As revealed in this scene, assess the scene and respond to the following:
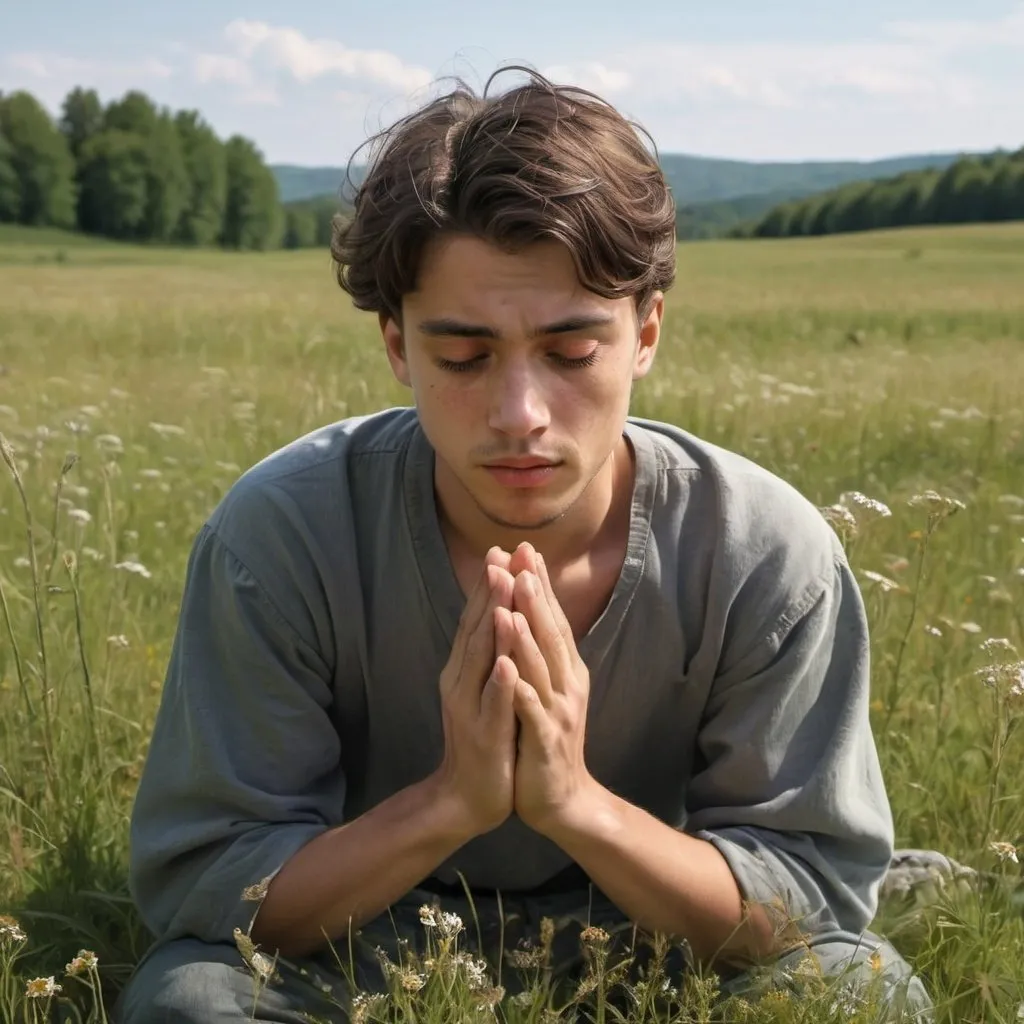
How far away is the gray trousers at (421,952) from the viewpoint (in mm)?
2383

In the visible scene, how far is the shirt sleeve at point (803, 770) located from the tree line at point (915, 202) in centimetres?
5708

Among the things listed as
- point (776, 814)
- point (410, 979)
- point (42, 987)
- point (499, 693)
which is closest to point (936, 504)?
point (776, 814)

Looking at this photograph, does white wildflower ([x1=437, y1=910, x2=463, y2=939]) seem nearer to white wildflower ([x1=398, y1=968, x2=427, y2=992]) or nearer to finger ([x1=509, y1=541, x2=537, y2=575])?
white wildflower ([x1=398, y1=968, x2=427, y2=992])

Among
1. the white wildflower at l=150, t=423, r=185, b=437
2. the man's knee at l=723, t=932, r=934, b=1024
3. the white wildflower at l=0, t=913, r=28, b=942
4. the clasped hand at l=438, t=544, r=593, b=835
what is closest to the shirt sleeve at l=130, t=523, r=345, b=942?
the white wildflower at l=0, t=913, r=28, b=942

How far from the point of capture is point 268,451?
6.14m

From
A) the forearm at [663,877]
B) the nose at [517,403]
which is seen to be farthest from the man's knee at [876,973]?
the nose at [517,403]

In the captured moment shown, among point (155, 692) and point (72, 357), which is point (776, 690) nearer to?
point (155, 692)

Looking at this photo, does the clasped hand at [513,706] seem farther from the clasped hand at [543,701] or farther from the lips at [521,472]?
the lips at [521,472]

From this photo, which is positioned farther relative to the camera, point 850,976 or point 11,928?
point 850,976

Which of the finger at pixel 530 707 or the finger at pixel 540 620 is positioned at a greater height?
the finger at pixel 540 620

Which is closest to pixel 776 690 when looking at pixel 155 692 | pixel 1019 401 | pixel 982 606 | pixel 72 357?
pixel 155 692

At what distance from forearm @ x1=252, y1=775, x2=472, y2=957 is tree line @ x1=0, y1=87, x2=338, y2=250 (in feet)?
227

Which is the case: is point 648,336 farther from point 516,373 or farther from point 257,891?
point 257,891

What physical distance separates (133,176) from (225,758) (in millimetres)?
71763
